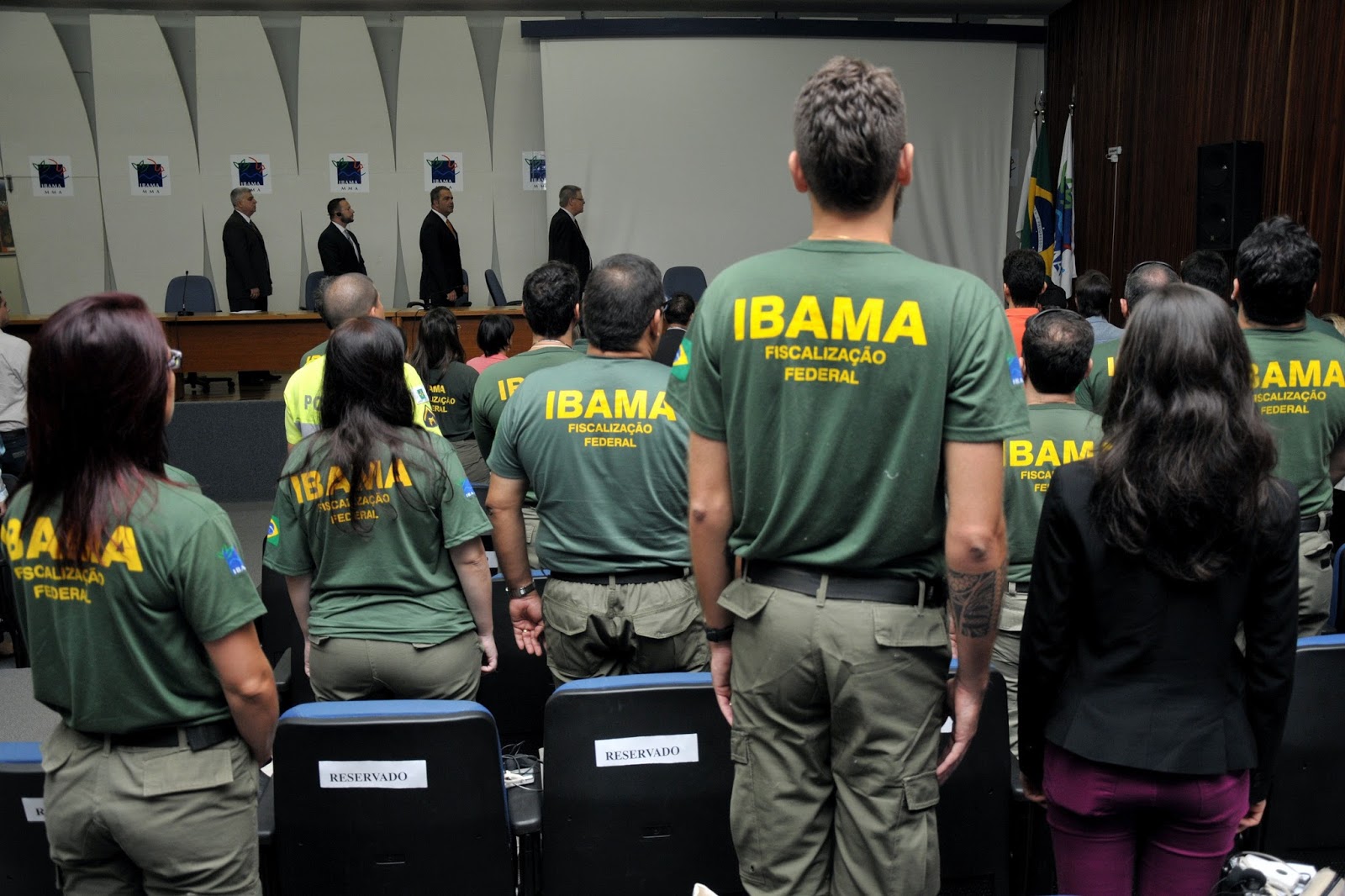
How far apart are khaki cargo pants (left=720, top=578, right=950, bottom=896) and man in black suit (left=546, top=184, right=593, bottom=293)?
8.36 meters

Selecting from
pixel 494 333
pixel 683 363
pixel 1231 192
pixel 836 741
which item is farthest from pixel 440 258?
pixel 836 741

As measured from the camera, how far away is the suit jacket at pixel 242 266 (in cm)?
938

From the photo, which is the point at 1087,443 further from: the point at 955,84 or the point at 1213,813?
the point at 955,84

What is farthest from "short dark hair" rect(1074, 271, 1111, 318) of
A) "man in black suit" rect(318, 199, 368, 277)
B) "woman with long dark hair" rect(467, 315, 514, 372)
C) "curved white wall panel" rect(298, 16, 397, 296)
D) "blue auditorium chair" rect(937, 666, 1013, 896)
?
"curved white wall panel" rect(298, 16, 397, 296)

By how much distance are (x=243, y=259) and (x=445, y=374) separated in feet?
19.4

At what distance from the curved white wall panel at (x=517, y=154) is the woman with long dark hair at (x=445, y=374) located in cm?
634

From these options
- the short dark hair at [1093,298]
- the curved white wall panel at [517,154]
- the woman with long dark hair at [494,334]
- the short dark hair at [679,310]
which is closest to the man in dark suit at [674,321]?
the short dark hair at [679,310]

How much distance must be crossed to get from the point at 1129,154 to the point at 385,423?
823 centimetres

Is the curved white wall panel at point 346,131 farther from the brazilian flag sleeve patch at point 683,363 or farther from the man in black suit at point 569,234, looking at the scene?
the brazilian flag sleeve patch at point 683,363

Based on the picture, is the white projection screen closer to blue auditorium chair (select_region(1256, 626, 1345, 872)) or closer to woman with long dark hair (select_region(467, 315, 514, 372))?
woman with long dark hair (select_region(467, 315, 514, 372))

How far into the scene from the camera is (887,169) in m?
1.41

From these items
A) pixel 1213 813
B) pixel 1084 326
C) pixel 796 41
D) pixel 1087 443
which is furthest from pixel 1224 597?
pixel 796 41

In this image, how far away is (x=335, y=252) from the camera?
30.4ft

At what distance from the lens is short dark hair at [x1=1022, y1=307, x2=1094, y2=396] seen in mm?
2432
